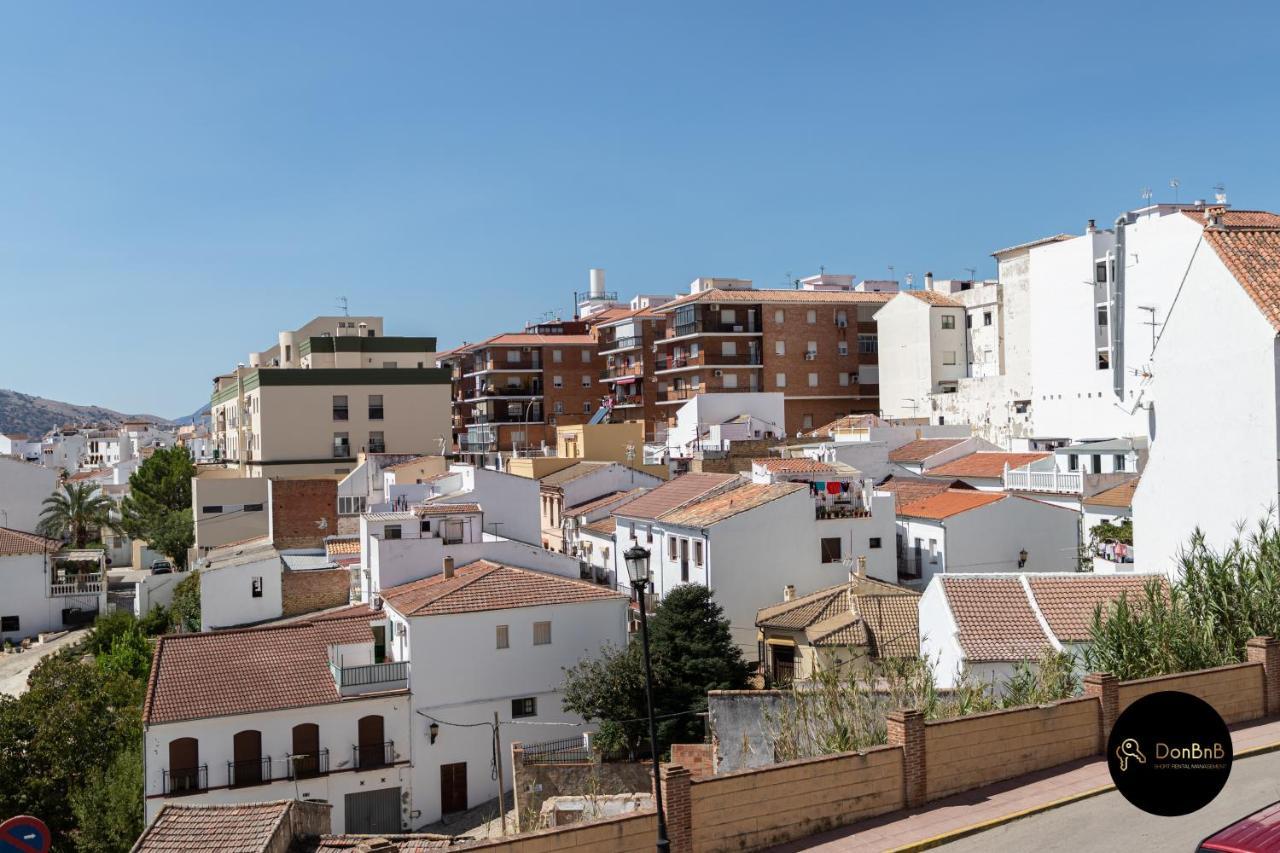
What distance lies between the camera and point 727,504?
36.2 meters

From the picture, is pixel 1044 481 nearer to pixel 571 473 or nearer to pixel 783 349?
pixel 571 473

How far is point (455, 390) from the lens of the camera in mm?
95312

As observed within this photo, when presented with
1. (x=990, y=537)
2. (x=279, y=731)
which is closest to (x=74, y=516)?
(x=279, y=731)

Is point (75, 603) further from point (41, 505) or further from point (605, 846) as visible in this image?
point (605, 846)

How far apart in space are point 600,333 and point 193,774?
61795 mm

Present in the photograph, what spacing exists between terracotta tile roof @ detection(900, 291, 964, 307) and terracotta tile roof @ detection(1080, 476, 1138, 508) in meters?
31.1

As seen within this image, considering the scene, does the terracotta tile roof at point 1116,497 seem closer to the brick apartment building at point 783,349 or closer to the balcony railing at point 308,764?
the balcony railing at point 308,764

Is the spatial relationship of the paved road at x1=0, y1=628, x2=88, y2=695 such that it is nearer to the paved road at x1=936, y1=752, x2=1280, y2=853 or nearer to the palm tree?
the palm tree

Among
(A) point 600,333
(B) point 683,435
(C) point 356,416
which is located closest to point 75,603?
(C) point 356,416

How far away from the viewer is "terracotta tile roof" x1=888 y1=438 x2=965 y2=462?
167 ft

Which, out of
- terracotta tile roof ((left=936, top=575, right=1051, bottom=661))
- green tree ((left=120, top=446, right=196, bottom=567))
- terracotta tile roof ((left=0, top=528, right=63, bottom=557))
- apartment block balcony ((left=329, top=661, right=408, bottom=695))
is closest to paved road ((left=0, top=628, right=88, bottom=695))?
terracotta tile roof ((left=0, top=528, right=63, bottom=557))

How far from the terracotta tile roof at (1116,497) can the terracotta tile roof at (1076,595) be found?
1415cm

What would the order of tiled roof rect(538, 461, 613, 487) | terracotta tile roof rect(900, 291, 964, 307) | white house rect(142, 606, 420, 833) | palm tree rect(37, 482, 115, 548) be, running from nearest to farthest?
white house rect(142, 606, 420, 833) → tiled roof rect(538, 461, 613, 487) → terracotta tile roof rect(900, 291, 964, 307) → palm tree rect(37, 482, 115, 548)

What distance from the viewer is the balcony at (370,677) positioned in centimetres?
2878
